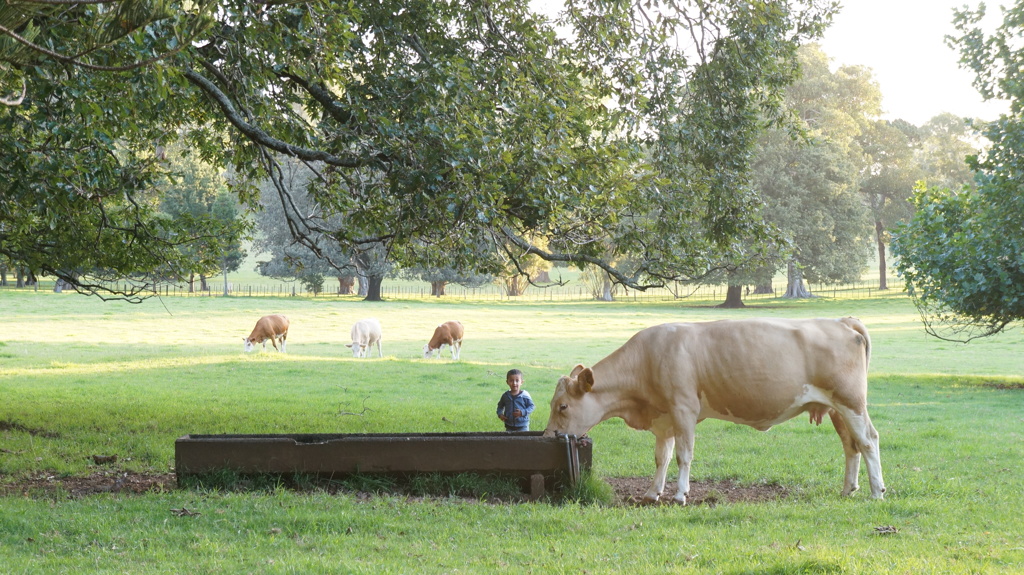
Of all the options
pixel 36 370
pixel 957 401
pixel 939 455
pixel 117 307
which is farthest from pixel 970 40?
pixel 117 307

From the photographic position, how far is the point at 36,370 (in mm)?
21656

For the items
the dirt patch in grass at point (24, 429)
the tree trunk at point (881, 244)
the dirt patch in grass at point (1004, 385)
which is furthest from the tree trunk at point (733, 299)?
the dirt patch in grass at point (24, 429)

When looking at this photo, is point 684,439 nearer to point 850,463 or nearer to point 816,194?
point 850,463

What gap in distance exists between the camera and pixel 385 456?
8359 millimetres

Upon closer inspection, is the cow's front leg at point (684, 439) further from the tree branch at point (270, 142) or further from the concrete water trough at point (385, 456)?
the tree branch at point (270, 142)

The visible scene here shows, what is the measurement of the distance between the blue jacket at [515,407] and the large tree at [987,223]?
45.4ft

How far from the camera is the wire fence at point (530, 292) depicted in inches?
2689

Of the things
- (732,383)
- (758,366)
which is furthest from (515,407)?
(758,366)

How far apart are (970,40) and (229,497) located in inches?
786

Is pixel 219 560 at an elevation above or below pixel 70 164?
below

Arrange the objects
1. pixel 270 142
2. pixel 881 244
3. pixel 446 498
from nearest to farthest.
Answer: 1. pixel 446 498
2. pixel 270 142
3. pixel 881 244

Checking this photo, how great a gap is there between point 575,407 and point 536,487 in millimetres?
1096

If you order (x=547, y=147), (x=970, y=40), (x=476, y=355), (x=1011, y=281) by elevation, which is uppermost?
(x=970, y=40)

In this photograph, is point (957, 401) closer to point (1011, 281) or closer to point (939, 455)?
point (1011, 281)
